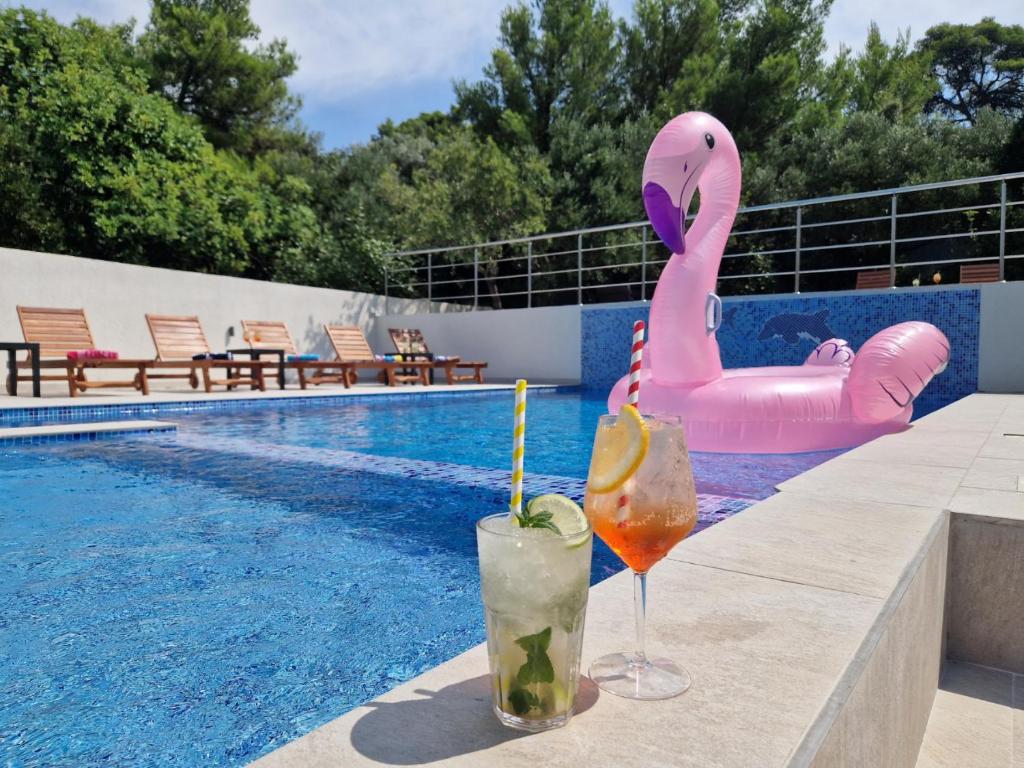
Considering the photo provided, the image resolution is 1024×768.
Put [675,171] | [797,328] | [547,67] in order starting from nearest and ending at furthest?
[675,171] → [797,328] → [547,67]

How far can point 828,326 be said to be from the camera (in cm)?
926

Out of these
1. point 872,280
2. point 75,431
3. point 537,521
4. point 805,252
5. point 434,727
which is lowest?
point 75,431

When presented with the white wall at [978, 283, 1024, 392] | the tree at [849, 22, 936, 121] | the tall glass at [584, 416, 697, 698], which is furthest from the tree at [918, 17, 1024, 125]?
the tall glass at [584, 416, 697, 698]

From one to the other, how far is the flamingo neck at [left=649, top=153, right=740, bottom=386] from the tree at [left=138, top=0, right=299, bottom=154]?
1658 centimetres

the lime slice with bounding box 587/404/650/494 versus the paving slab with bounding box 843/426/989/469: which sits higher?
the lime slice with bounding box 587/404/650/494

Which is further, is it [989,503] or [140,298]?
[140,298]

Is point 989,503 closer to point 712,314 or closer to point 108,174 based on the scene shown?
point 712,314

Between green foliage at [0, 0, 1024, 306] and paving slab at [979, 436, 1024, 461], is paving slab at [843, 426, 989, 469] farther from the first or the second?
green foliage at [0, 0, 1024, 306]

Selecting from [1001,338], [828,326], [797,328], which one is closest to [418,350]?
[797,328]

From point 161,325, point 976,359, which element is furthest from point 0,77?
point 976,359

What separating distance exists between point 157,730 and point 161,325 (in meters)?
8.20

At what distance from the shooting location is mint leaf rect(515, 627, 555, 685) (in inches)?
31.2

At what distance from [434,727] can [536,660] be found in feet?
0.44

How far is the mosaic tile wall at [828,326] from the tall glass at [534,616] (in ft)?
24.7
